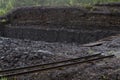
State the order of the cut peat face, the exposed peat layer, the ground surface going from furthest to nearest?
the cut peat face, the exposed peat layer, the ground surface

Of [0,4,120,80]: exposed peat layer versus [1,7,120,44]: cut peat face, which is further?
[1,7,120,44]: cut peat face

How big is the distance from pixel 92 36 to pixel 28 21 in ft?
23.3

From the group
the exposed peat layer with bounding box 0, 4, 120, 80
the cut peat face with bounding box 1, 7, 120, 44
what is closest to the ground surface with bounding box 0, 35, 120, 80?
the exposed peat layer with bounding box 0, 4, 120, 80

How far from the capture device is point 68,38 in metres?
21.7

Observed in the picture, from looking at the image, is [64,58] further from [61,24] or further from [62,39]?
[61,24]

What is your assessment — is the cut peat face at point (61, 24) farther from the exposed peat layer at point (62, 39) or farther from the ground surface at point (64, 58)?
the ground surface at point (64, 58)

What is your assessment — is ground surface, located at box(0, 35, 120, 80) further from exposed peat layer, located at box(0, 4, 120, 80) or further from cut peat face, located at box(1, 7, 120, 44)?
cut peat face, located at box(1, 7, 120, 44)

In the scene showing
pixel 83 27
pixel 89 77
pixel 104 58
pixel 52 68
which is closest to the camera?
pixel 89 77

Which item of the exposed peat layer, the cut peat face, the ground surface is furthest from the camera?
the cut peat face

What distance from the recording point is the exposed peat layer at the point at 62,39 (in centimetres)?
1016

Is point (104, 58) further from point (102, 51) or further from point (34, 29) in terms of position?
point (34, 29)

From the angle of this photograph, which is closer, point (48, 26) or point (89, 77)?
point (89, 77)

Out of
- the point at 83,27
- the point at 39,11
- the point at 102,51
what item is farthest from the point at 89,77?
the point at 39,11

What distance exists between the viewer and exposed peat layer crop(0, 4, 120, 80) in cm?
1016
